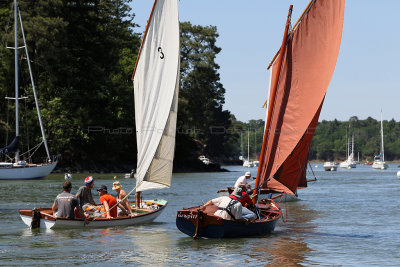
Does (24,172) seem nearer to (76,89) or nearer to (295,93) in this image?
(76,89)

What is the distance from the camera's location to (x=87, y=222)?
26.4 m

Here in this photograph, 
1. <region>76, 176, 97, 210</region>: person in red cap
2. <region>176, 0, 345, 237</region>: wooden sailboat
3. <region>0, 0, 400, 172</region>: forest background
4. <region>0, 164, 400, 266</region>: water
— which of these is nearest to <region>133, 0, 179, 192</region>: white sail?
<region>76, 176, 97, 210</region>: person in red cap

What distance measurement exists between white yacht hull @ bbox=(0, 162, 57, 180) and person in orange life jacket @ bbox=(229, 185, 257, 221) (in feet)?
158

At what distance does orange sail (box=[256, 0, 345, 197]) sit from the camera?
997 inches

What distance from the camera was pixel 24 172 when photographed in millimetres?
70625

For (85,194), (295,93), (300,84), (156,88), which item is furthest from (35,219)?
(300,84)

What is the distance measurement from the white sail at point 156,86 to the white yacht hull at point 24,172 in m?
43.7

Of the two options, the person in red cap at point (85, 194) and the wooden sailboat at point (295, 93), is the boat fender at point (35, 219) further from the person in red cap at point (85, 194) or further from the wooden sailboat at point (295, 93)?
the wooden sailboat at point (295, 93)

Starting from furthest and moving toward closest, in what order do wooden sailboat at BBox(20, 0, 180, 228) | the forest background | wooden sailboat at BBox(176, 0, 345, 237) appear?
the forest background → wooden sailboat at BBox(20, 0, 180, 228) → wooden sailboat at BBox(176, 0, 345, 237)

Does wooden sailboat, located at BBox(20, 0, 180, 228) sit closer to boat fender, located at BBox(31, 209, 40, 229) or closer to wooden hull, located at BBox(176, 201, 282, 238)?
boat fender, located at BBox(31, 209, 40, 229)

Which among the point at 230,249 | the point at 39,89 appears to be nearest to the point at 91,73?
the point at 39,89

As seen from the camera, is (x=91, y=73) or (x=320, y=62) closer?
(x=320, y=62)

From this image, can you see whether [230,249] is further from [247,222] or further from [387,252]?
[387,252]

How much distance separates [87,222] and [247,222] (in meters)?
5.90
